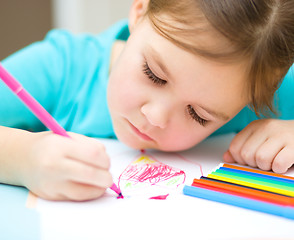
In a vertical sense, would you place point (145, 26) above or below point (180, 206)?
above

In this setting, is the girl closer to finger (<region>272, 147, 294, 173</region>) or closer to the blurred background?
finger (<region>272, 147, 294, 173</region>)

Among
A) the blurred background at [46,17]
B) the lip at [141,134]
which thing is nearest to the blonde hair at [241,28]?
the lip at [141,134]

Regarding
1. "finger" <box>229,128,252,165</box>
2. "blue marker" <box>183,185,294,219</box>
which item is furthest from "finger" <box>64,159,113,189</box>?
"finger" <box>229,128,252,165</box>

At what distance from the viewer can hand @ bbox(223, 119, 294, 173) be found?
1.66ft

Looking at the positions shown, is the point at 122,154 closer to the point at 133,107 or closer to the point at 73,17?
the point at 133,107

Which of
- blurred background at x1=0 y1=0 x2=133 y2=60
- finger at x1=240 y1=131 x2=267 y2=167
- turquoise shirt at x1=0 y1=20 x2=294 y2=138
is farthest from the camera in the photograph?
blurred background at x1=0 y1=0 x2=133 y2=60

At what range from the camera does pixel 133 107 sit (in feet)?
1.66

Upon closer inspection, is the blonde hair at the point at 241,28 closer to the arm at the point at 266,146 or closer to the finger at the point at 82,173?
the arm at the point at 266,146

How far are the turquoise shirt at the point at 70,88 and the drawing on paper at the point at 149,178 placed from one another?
198 millimetres

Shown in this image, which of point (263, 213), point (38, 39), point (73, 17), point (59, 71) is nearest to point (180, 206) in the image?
point (263, 213)

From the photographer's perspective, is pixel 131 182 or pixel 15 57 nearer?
pixel 131 182

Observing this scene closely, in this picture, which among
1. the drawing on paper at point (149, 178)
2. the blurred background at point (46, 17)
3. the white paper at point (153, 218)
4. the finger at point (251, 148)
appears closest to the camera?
the white paper at point (153, 218)

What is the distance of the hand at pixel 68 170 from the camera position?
13.7 inches

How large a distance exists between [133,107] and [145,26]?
124 millimetres
